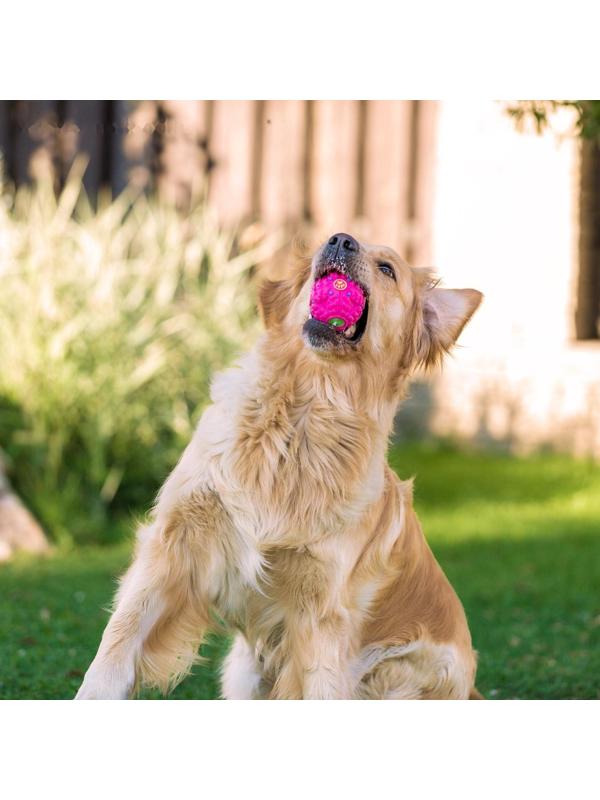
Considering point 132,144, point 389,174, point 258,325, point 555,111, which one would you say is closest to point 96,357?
point 258,325

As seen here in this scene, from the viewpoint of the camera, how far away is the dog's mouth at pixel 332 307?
→ 13.0 feet

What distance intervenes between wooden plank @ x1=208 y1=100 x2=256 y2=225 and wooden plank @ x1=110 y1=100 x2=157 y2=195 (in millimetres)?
659

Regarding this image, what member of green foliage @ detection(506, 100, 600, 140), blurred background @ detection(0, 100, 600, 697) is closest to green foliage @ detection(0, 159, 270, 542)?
blurred background @ detection(0, 100, 600, 697)

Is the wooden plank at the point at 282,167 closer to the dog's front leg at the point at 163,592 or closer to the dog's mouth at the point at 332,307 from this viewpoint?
the dog's mouth at the point at 332,307

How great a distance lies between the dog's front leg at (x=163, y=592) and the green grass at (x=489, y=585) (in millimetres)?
860

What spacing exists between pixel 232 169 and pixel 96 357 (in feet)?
13.7

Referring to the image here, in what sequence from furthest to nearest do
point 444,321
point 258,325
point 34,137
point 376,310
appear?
point 34,137
point 258,325
point 444,321
point 376,310

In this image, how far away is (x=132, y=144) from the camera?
39.2 ft

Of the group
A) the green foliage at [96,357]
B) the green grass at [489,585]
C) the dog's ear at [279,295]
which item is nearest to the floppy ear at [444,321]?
the dog's ear at [279,295]

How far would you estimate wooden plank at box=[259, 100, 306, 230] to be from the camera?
39.7ft

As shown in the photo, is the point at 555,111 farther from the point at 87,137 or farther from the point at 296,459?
the point at 87,137

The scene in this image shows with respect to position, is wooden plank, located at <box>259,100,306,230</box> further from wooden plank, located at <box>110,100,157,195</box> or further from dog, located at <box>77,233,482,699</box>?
dog, located at <box>77,233,482,699</box>

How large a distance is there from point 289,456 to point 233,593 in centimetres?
50
